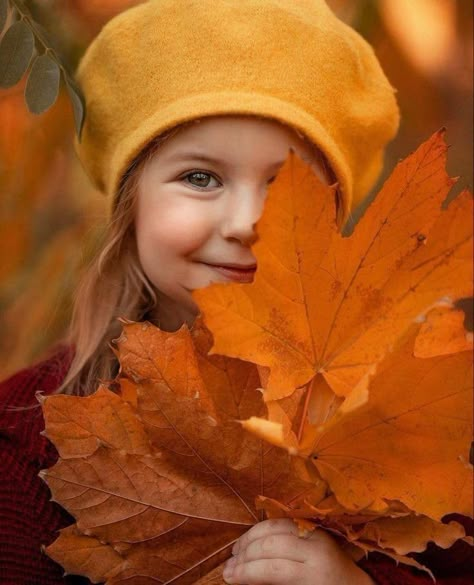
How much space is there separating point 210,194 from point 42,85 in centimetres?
28

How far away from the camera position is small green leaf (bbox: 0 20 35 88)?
1.14 meters

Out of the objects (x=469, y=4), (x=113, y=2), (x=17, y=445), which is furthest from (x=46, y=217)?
(x=469, y=4)

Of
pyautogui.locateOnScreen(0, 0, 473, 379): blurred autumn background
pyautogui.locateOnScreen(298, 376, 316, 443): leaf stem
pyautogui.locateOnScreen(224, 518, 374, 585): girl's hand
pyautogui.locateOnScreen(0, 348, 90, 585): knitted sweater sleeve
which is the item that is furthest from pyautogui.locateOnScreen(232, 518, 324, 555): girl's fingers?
pyautogui.locateOnScreen(0, 0, 473, 379): blurred autumn background

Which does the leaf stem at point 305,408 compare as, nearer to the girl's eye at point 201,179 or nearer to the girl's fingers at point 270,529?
the girl's fingers at point 270,529

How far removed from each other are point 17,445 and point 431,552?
661mm

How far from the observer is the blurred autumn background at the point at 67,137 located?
1650mm

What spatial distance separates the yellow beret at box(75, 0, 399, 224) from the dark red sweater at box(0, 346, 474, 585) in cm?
40

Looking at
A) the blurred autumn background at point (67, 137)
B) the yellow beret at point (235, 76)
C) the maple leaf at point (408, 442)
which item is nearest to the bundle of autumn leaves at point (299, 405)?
the maple leaf at point (408, 442)

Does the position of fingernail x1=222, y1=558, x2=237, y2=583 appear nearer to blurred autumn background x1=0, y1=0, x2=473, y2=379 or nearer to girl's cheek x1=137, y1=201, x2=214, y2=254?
girl's cheek x1=137, y1=201, x2=214, y2=254

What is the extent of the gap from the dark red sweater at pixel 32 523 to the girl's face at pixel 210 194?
0.32m

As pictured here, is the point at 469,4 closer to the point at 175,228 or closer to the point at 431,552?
the point at 175,228

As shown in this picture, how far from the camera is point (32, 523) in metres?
1.22

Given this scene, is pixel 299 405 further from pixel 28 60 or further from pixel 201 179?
pixel 28 60

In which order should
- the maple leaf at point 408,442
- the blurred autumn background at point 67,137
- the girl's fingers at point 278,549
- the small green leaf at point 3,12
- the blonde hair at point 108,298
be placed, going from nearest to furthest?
the maple leaf at point 408,442 < the girl's fingers at point 278,549 < the small green leaf at point 3,12 < the blonde hair at point 108,298 < the blurred autumn background at point 67,137
